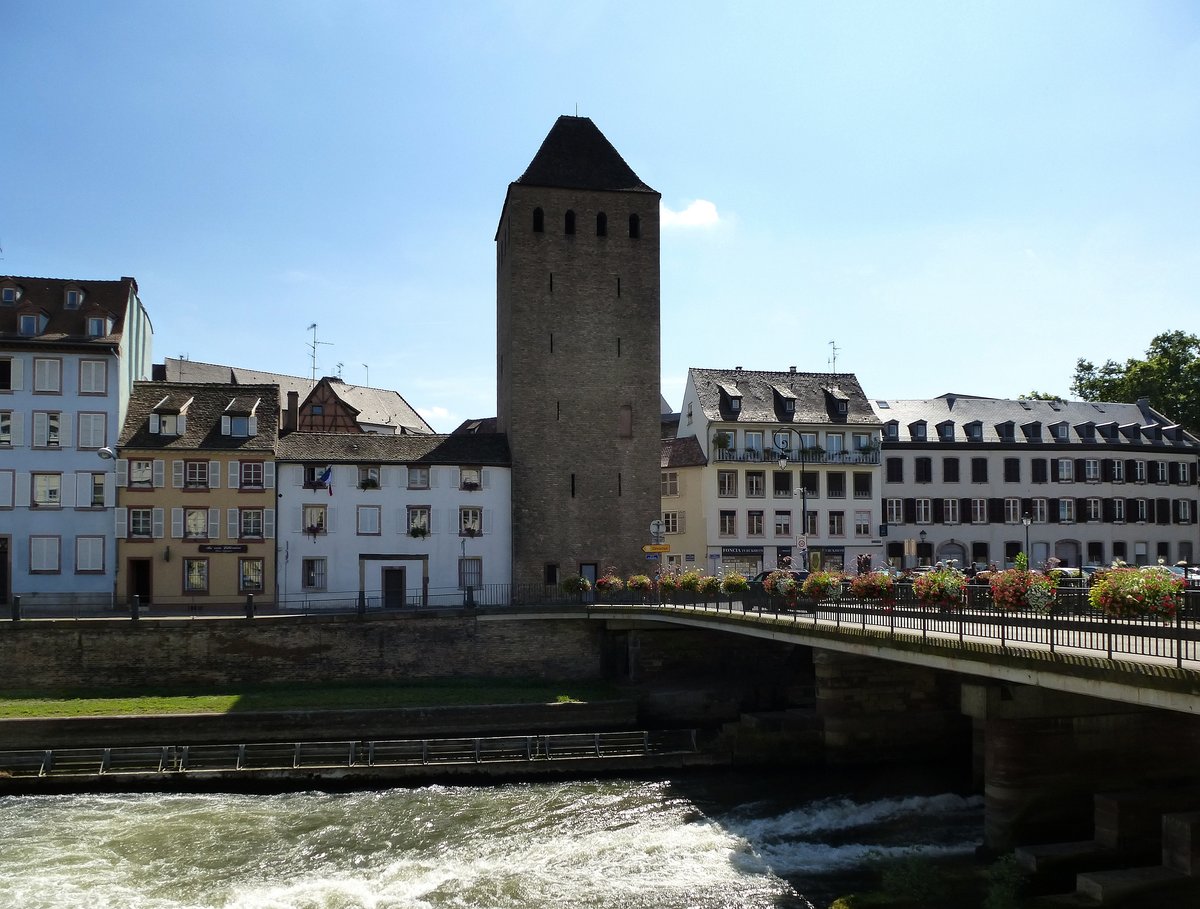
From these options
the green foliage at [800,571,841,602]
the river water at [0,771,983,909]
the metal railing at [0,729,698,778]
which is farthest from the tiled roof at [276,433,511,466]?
the green foliage at [800,571,841,602]

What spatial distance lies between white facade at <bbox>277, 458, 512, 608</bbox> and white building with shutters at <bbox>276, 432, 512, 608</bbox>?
47mm

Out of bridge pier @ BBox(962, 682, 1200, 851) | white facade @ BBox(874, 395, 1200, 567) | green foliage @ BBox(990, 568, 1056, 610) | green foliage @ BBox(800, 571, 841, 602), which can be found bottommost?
bridge pier @ BBox(962, 682, 1200, 851)

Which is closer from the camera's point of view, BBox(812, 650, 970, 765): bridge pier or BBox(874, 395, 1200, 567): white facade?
BBox(812, 650, 970, 765): bridge pier

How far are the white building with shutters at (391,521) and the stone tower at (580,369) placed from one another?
5.03ft

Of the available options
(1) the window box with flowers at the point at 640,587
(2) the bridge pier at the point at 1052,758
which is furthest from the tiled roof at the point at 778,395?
(2) the bridge pier at the point at 1052,758

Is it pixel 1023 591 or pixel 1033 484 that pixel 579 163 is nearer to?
pixel 1033 484

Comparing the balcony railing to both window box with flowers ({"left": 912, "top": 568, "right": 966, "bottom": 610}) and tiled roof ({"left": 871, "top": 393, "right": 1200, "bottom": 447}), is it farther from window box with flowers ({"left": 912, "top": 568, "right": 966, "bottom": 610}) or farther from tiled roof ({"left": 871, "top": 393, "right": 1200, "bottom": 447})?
window box with flowers ({"left": 912, "top": 568, "right": 966, "bottom": 610})

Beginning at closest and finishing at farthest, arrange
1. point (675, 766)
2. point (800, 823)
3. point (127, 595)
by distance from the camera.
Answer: point (800, 823)
point (675, 766)
point (127, 595)

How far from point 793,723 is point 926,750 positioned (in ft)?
13.3

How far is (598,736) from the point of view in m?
31.8

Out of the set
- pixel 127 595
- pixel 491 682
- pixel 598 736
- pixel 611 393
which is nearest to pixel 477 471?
pixel 611 393

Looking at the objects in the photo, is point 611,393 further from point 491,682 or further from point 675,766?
point 675,766

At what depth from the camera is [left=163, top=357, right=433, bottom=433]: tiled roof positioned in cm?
7169

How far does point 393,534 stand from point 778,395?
23.3 metres
